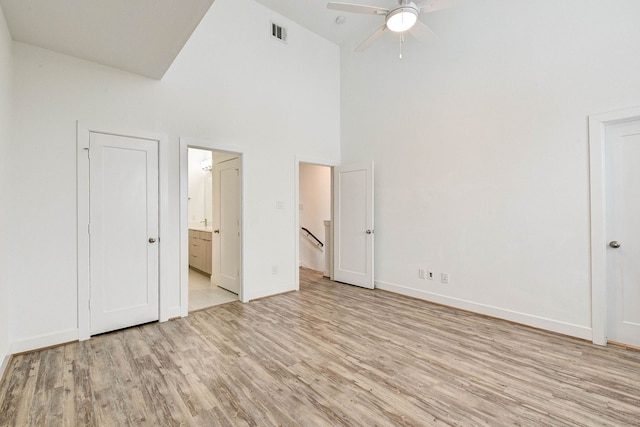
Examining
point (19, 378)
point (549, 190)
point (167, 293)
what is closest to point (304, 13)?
point (549, 190)

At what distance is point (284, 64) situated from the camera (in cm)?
460

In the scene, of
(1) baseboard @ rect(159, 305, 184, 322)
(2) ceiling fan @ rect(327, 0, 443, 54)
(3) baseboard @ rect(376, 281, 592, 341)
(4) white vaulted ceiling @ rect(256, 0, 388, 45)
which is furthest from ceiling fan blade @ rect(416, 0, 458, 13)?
(1) baseboard @ rect(159, 305, 184, 322)

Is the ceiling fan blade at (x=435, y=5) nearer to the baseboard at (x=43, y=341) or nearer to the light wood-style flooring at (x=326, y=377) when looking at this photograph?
the light wood-style flooring at (x=326, y=377)

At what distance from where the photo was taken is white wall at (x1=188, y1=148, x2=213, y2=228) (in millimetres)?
6673

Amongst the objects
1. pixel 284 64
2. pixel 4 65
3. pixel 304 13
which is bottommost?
pixel 4 65

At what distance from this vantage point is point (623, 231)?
284 cm

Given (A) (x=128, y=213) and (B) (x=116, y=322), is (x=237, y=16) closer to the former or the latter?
(A) (x=128, y=213)

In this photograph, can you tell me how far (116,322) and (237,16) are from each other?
4199mm

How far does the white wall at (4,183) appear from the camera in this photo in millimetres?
2285

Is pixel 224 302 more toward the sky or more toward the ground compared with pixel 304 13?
more toward the ground

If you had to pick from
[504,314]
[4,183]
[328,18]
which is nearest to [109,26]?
[4,183]

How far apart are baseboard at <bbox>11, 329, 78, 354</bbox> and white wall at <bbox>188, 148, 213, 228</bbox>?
382 cm

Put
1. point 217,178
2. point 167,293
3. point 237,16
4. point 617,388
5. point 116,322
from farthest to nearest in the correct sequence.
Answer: point 217,178 → point 237,16 → point 167,293 → point 116,322 → point 617,388

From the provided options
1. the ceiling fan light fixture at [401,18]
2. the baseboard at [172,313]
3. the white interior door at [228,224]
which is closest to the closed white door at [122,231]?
the baseboard at [172,313]
